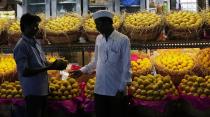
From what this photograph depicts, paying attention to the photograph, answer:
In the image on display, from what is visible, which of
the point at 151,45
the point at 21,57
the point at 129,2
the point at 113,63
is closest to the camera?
the point at 21,57

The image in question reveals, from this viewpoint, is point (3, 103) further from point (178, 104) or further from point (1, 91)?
point (178, 104)

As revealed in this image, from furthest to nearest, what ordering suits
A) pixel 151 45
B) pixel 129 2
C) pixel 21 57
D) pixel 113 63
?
pixel 129 2 < pixel 151 45 < pixel 113 63 < pixel 21 57

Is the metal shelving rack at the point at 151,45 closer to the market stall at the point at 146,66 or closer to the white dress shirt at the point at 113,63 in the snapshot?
the market stall at the point at 146,66

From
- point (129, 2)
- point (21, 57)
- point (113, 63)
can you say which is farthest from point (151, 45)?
point (129, 2)

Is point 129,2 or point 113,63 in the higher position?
point 129,2

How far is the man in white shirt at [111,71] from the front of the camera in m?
3.88

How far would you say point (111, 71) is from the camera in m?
3.96

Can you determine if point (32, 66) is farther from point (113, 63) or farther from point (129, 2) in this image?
point (129, 2)

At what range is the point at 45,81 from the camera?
408 cm

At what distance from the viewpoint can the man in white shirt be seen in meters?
3.88

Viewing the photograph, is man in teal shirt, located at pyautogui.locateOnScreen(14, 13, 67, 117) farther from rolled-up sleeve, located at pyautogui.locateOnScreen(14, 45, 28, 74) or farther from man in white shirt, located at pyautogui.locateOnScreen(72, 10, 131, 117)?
man in white shirt, located at pyautogui.locateOnScreen(72, 10, 131, 117)

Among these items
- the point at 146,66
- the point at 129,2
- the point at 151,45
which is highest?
the point at 129,2

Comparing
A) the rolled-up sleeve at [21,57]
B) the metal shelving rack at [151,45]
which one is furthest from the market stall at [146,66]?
the rolled-up sleeve at [21,57]

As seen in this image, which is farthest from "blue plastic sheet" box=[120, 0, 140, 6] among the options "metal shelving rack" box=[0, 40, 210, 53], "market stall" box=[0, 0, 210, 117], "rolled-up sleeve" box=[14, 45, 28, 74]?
"rolled-up sleeve" box=[14, 45, 28, 74]
